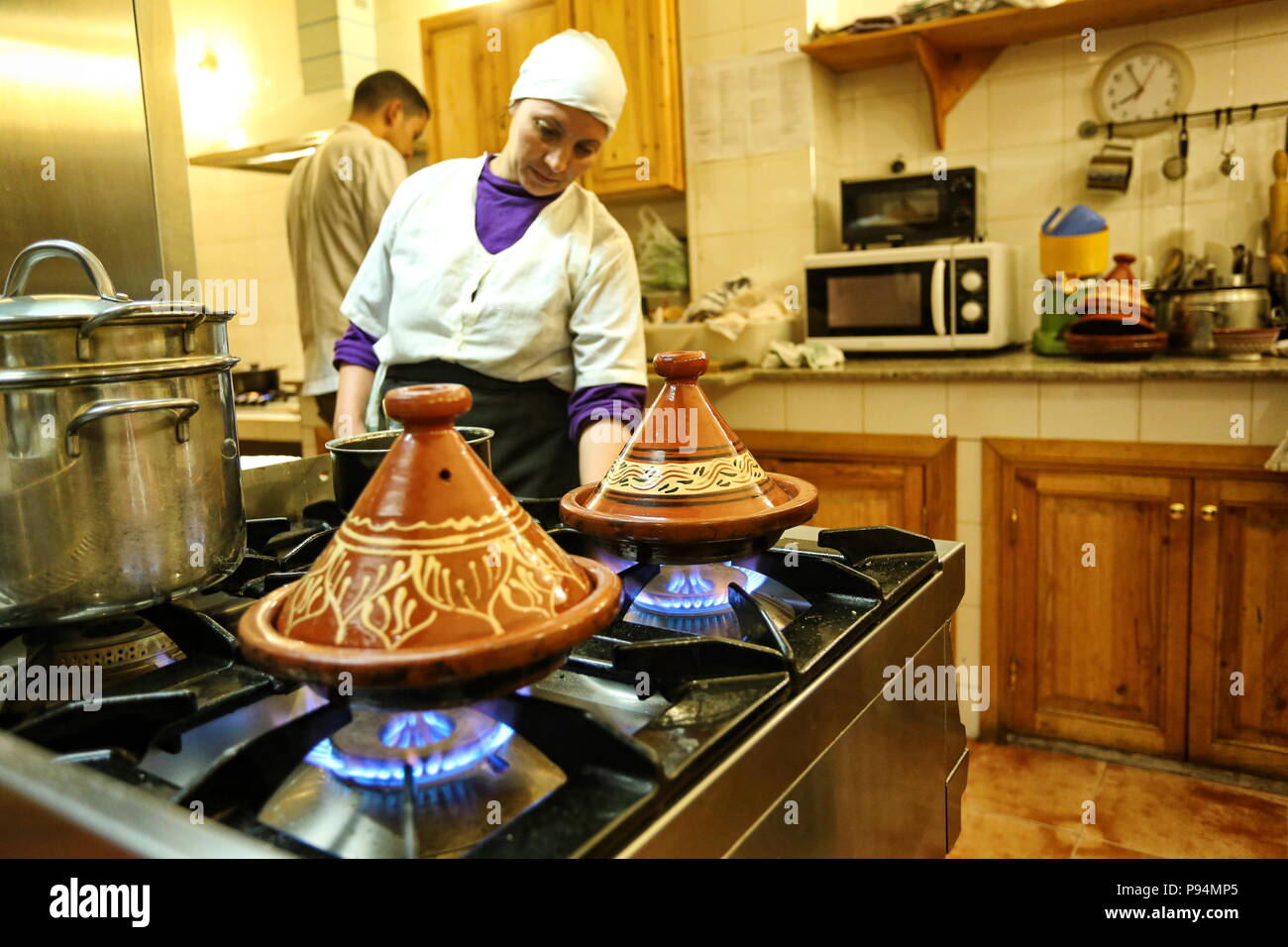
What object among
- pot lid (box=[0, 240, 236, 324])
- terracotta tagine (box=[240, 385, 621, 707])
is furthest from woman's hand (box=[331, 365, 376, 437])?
terracotta tagine (box=[240, 385, 621, 707])

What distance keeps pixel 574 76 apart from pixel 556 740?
1251 mm

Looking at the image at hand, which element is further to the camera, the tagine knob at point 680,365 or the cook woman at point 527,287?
the cook woman at point 527,287

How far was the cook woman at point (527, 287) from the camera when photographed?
1608 mm

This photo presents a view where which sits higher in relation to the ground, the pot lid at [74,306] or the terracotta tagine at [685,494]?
the pot lid at [74,306]

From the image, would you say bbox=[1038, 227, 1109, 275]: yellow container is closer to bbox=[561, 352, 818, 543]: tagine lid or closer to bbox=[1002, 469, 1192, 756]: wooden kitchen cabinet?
bbox=[1002, 469, 1192, 756]: wooden kitchen cabinet

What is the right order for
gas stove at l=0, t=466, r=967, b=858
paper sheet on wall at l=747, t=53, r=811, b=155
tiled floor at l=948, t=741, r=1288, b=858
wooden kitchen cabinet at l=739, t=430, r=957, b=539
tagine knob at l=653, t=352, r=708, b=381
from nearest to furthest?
gas stove at l=0, t=466, r=967, b=858 → tagine knob at l=653, t=352, r=708, b=381 → tiled floor at l=948, t=741, r=1288, b=858 → wooden kitchen cabinet at l=739, t=430, r=957, b=539 → paper sheet on wall at l=747, t=53, r=811, b=155

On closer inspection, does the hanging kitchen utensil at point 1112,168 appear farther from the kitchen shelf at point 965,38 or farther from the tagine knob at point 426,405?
the tagine knob at point 426,405

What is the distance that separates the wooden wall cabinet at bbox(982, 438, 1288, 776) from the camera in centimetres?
223

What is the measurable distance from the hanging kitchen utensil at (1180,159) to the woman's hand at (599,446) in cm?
218

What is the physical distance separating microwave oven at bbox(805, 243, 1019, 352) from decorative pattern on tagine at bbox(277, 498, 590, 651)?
7.86 feet

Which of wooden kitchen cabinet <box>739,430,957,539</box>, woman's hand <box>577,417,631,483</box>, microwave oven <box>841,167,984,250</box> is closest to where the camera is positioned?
woman's hand <box>577,417,631,483</box>

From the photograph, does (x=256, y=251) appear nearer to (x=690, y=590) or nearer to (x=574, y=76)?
(x=574, y=76)

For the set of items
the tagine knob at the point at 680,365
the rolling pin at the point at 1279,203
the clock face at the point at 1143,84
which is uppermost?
the clock face at the point at 1143,84

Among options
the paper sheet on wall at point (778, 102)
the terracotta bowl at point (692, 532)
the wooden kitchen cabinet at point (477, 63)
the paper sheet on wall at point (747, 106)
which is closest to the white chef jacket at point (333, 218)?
the wooden kitchen cabinet at point (477, 63)
